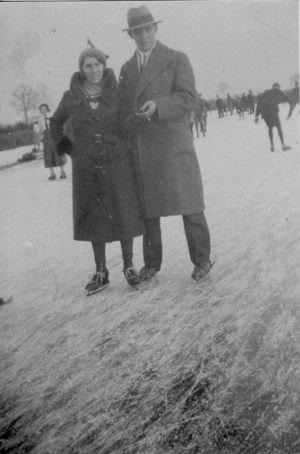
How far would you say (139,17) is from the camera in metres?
1.98

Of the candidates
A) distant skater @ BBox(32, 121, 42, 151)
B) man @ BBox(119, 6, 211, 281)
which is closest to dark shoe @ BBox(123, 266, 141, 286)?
man @ BBox(119, 6, 211, 281)

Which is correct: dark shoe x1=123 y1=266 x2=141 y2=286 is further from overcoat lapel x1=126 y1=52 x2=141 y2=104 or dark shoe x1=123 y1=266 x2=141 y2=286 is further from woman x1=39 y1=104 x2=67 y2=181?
overcoat lapel x1=126 y1=52 x2=141 y2=104

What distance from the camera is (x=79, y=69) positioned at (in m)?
2.11

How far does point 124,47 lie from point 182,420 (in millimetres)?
1557

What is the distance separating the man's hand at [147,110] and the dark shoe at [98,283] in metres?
0.82

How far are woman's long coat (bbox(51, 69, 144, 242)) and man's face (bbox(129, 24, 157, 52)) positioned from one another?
0.25 meters

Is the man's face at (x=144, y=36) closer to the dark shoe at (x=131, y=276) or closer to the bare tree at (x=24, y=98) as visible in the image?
the bare tree at (x=24, y=98)

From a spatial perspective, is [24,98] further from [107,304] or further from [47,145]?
[107,304]

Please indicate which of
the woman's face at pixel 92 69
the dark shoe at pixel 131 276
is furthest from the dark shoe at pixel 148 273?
the woman's face at pixel 92 69

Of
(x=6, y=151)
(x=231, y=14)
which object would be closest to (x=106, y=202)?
(x=6, y=151)

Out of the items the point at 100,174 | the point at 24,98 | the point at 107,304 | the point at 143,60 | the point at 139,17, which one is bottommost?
the point at 107,304

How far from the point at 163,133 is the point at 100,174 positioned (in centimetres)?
35

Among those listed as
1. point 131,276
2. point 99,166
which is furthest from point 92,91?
point 131,276

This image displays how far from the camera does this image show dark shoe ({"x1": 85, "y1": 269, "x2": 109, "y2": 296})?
239cm
